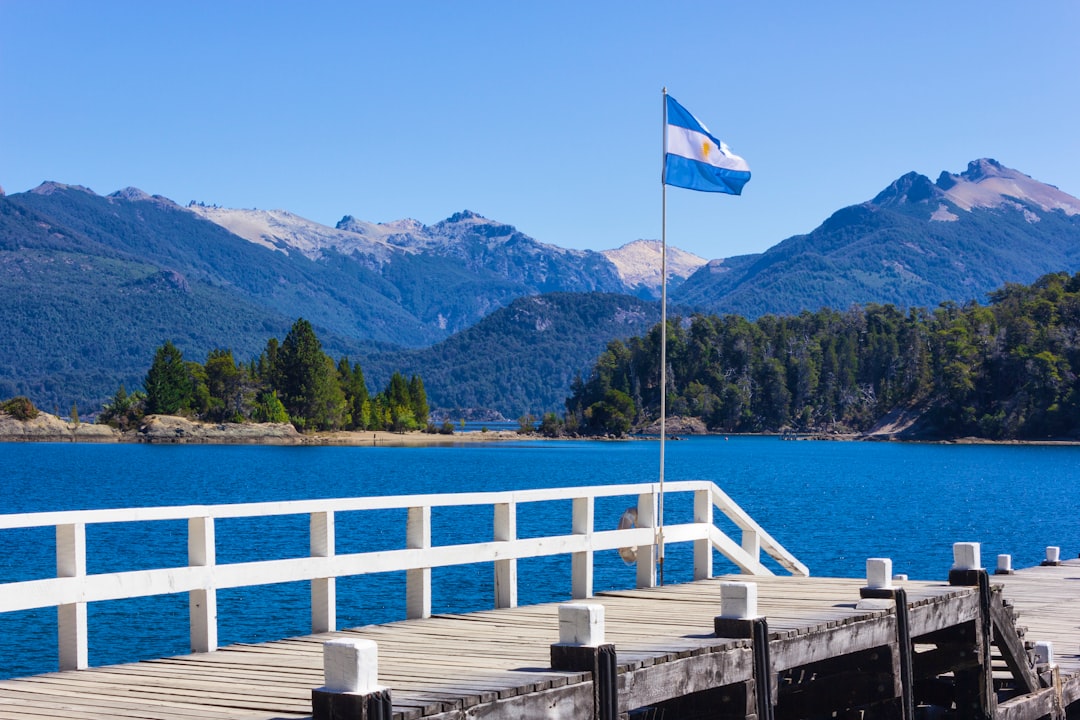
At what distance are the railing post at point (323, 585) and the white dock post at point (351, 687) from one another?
5.17 m

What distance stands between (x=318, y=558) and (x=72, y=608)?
217cm

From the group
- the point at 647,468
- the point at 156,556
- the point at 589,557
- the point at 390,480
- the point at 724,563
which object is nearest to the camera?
the point at 589,557

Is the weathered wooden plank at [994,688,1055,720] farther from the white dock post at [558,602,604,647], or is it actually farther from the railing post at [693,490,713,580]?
the white dock post at [558,602,604,647]

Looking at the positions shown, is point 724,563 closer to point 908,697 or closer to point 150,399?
point 908,697

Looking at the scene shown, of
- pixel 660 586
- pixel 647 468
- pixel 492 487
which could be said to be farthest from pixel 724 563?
pixel 647 468

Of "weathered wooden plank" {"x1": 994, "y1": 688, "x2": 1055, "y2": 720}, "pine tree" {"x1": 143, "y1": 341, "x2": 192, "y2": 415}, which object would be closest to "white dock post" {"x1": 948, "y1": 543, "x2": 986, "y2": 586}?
"weathered wooden plank" {"x1": 994, "y1": 688, "x2": 1055, "y2": 720}

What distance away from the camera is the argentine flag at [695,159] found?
59.3 ft

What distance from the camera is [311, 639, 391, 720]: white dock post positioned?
6.32 m

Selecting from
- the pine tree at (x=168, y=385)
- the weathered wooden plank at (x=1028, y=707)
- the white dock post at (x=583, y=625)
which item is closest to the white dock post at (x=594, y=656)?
the white dock post at (x=583, y=625)

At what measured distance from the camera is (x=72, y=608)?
9.83 metres

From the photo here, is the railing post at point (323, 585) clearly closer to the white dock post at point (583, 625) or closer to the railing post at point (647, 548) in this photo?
the white dock post at point (583, 625)

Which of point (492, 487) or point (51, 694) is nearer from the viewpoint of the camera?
point (51, 694)

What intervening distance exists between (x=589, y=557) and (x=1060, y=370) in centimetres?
19116

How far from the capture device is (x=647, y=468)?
125m
